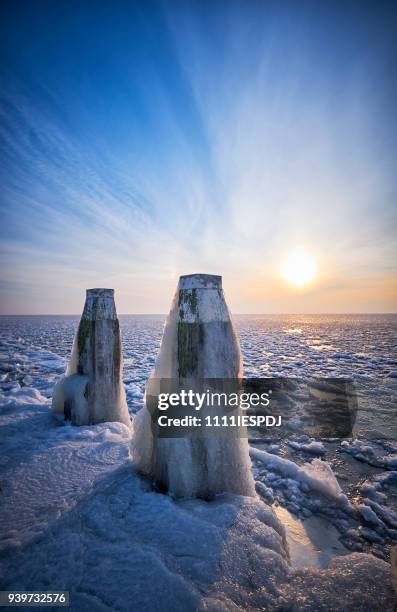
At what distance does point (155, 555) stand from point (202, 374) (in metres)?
1.00

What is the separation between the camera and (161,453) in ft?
6.26

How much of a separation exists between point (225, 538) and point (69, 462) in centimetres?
154

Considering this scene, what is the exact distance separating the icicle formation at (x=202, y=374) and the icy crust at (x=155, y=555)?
13 centimetres

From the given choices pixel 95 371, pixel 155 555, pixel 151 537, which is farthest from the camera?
pixel 95 371

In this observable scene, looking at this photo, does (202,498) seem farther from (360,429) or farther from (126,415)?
(360,429)

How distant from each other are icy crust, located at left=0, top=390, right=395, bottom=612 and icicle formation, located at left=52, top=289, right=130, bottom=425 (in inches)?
45.4

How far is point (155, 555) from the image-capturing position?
1.29 meters

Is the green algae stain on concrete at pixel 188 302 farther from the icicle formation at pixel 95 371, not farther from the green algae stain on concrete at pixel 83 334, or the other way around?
the green algae stain on concrete at pixel 83 334

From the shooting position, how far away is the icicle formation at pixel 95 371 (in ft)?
10.2

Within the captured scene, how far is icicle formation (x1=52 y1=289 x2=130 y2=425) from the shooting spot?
312 centimetres

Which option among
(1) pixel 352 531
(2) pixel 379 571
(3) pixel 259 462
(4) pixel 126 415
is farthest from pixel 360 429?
(4) pixel 126 415

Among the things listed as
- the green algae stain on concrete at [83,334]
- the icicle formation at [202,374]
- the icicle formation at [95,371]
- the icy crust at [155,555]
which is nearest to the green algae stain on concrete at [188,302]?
the icicle formation at [202,374]

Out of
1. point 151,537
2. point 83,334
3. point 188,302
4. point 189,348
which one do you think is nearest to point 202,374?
point 189,348

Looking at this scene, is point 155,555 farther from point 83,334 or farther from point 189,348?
point 83,334
